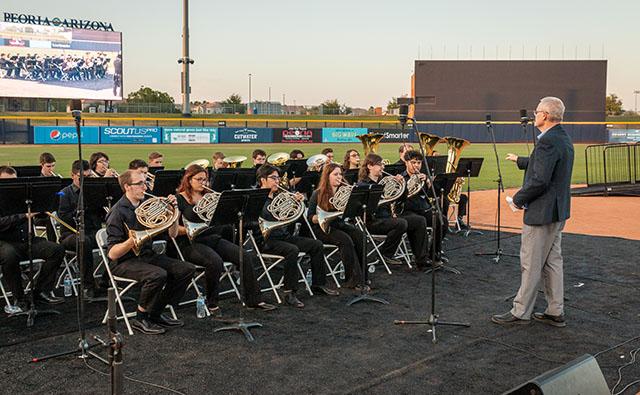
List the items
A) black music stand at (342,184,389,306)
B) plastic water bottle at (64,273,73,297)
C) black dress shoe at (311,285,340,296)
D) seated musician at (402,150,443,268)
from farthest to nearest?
1. seated musician at (402,150,443,268)
2. black dress shoe at (311,285,340,296)
3. plastic water bottle at (64,273,73,297)
4. black music stand at (342,184,389,306)

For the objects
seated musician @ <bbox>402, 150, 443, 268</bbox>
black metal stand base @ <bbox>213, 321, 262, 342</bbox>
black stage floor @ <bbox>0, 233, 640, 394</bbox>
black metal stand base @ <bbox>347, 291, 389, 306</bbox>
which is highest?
seated musician @ <bbox>402, 150, 443, 268</bbox>

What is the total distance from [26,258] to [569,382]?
6.32 metres

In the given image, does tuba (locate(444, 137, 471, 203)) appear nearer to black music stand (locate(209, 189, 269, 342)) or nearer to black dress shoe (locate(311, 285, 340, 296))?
black dress shoe (locate(311, 285, 340, 296))

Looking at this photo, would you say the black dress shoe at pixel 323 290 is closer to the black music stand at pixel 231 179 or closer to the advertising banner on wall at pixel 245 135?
the black music stand at pixel 231 179

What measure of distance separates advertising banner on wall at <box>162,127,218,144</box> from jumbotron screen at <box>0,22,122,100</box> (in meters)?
7.83

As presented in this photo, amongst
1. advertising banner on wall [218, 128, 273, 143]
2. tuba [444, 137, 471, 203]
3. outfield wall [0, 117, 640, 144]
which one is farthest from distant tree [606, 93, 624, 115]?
tuba [444, 137, 471, 203]

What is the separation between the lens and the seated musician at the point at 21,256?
739 cm

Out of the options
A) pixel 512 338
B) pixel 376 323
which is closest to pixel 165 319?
pixel 376 323

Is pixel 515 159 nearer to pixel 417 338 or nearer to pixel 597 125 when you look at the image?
pixel 417 338

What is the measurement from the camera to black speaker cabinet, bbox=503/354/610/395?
3784mm

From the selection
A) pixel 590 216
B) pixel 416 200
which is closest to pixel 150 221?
pixel 416 200

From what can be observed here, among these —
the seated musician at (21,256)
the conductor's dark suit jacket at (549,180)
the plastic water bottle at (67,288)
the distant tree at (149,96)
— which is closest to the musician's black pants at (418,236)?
the conductor's dark suit jacket at (549,180)

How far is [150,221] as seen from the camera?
6.77 m

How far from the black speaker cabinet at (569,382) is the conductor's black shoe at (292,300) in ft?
13.6
